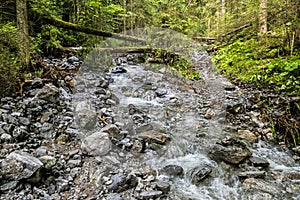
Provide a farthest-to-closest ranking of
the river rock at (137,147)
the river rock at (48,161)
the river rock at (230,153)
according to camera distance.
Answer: the river rock at (137,147), the river rock at (230,153), the river rock at (48,161)

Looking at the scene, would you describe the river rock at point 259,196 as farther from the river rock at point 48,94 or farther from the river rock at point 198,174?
the river rock at point 48,94

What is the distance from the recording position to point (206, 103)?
23.9 feet

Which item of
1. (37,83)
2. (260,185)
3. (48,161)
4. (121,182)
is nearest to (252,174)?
(260,185)

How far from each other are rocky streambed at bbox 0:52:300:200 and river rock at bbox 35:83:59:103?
20mm

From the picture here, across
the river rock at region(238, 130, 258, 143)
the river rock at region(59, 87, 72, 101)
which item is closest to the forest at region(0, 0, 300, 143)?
the river rock at region(59, 87, 72, 101)

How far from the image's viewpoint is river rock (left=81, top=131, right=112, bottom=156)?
4158 mm

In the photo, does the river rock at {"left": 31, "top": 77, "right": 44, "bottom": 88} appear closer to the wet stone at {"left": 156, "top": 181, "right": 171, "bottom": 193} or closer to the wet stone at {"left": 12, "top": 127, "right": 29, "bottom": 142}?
the wet stone at {"left": 12, "top": 127, "right": 29, "bottom": 142}

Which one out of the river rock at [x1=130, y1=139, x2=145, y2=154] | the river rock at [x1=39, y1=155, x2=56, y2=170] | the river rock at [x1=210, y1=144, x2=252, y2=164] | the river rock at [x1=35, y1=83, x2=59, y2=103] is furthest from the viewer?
the river rock at [x1=35, y1=83, x2=59, y2=103]

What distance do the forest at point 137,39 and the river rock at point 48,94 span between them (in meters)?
0.50

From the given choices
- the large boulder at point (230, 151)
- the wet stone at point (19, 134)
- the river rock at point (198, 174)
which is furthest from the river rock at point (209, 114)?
the wet stone at point (19, 134)

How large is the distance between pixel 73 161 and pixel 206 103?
4539 millimetres

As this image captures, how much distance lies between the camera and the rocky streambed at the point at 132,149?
3.46m

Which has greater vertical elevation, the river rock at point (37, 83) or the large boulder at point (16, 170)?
the river rock at point (37, 83)

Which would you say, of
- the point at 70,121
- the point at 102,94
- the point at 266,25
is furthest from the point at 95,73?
the point at 266,25
